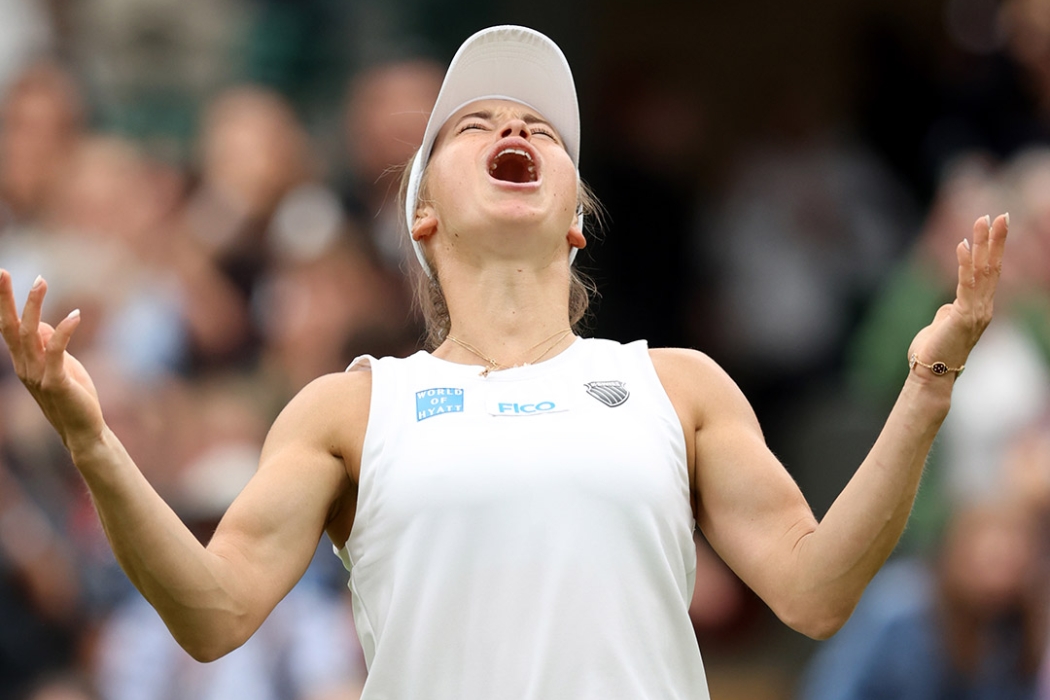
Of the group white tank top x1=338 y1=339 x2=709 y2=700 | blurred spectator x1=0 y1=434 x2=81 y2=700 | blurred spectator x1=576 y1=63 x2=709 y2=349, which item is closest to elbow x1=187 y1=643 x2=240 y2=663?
white tank top x1=338 y1=339 x2=709 y2=700

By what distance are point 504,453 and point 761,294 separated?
490cm

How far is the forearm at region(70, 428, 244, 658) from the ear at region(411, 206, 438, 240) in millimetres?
1022

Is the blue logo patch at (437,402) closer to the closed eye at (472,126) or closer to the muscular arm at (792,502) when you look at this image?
the muscular arm at (792,502)

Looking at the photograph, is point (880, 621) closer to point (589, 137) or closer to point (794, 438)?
point (794, 438)

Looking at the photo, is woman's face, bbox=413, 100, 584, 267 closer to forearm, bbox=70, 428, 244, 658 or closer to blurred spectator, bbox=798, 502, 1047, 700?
forearm, bbox=70, 428, 244, 658

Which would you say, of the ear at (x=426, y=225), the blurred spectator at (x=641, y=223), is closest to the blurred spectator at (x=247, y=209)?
the blurred spectator at (x=641, y=223)

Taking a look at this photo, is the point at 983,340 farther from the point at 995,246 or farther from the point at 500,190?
the point at 995,246

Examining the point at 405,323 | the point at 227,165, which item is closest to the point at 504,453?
the point at 405,323

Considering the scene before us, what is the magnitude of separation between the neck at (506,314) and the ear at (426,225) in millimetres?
151

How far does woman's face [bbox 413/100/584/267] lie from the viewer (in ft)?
10.8

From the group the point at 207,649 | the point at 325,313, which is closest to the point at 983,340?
the point at 325,313

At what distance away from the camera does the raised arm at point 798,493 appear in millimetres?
2600

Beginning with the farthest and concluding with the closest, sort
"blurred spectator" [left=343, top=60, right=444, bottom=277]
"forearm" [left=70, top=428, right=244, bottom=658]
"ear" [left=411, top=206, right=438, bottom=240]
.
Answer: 1. "blurred spectator" [left=343, top=60, right=444, bottom=277]
2. "ear" [left=411, top=206, right=438, bottom=240]
3. "forearm" [left=70, top=428, right=244, bottom=658]

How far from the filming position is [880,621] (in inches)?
221
